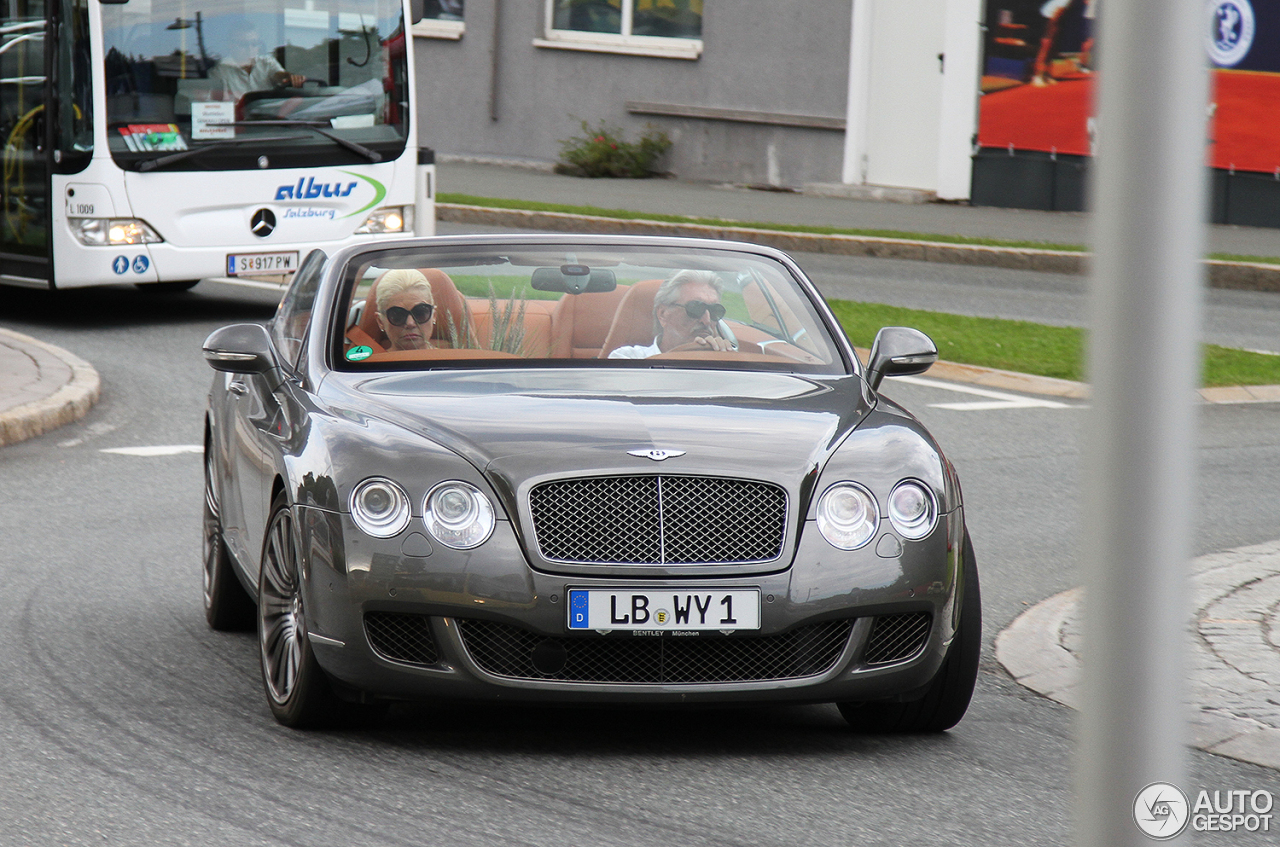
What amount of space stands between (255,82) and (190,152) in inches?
31.6

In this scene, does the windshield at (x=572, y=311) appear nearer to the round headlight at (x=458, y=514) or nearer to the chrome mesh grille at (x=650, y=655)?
the round headlight at (x=458, y=514)

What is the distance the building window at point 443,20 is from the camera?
30158 millimetres

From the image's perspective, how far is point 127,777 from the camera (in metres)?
4.68

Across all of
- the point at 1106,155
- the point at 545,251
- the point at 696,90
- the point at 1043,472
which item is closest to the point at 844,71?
the point at 696,90

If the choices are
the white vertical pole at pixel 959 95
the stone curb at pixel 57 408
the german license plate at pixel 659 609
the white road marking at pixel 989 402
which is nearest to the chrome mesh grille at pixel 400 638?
the german license plate at pixel 659 609

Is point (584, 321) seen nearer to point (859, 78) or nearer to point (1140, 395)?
point (1140, 395)

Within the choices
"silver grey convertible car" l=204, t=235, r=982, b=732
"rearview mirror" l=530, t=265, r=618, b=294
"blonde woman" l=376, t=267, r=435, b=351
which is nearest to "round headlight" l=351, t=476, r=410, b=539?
"silver grey convertible car" l=204, t=235, r=982, b=732

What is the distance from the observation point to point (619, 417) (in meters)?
5.12

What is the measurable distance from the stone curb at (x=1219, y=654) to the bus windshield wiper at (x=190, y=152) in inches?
353

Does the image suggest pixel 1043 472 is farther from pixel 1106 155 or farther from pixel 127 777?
pixel 1106 155

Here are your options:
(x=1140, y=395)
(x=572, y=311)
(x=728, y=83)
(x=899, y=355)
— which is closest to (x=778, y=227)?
(x=728, y=83)

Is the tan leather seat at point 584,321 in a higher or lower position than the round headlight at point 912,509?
higher

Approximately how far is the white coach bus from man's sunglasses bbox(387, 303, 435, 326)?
829 cm

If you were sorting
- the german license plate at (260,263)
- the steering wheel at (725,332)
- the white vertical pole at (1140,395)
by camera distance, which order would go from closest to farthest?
the white vertical pole at (1140,395)
the steering wheel at (725,332)
the german license plate at (260,263)
